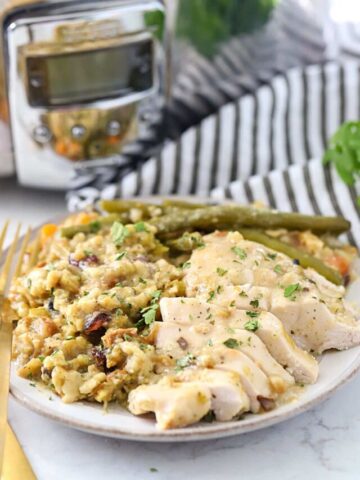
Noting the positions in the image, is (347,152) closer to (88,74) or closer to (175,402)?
(88,74)

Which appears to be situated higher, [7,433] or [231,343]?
[231,343]

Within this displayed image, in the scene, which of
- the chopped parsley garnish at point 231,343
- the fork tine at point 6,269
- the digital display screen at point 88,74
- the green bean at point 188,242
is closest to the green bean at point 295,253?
the green bean at point 188,242

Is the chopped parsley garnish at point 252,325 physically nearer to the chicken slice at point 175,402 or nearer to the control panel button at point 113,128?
the chicken slice at point 175,402

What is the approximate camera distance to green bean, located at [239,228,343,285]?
206 centimetres

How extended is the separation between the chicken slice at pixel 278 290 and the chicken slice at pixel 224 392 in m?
0.22

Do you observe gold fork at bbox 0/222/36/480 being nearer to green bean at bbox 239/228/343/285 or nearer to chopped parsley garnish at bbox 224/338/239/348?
chopped parsley garnish at bbox 224/338/239/348

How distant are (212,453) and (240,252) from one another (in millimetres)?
486

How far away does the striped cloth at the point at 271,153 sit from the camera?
2662mm

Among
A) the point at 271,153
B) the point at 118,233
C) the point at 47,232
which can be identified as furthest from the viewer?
the point at 271,153

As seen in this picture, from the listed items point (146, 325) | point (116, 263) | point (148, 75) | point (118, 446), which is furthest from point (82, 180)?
point (118, 446)

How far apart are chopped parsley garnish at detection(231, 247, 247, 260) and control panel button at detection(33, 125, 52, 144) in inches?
35.6

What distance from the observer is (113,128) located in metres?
2.65

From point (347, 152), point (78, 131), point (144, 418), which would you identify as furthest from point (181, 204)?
point (144, 418)

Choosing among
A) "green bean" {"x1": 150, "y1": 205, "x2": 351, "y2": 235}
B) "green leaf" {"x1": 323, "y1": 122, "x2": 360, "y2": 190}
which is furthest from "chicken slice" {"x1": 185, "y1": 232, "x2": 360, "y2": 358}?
"green leaf" {"x1": 323, "y1": 122, "x2": 360, "y2": 190}
